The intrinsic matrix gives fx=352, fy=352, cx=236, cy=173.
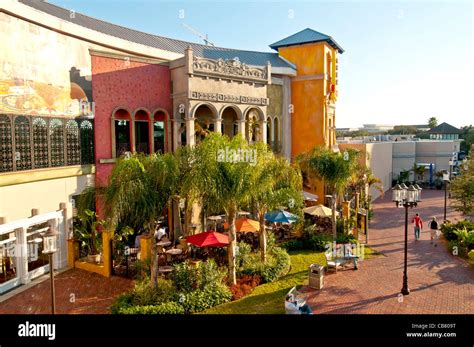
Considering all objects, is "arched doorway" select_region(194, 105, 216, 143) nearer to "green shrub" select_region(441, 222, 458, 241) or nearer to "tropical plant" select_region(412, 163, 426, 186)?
"green shrub" select_region(441, 222, 458, 241)

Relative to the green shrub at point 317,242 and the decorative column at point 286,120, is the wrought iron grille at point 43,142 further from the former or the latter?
the decorative column at point 286,120

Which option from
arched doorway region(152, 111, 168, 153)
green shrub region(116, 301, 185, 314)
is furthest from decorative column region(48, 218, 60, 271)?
arched doorway region(152, 111, 168, 153)

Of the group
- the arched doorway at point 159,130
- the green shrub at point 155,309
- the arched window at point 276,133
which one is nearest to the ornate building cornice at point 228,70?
the arched doorway at point 159,130

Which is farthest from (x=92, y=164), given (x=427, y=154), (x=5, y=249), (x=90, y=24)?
(x=427, y=154)

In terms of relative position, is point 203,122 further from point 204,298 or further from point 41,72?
point 204,298

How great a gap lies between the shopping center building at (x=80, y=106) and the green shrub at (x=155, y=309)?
5.62 metres

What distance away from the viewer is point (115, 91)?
56.1 ft

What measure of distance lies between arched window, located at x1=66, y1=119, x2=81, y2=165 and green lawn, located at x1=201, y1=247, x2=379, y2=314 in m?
9.24

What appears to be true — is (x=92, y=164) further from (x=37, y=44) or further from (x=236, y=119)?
(x=236, y=119)

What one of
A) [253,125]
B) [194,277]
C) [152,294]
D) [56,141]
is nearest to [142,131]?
[56,141]

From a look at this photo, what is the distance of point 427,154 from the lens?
152 ft

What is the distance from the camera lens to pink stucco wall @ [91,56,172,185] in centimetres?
1648
